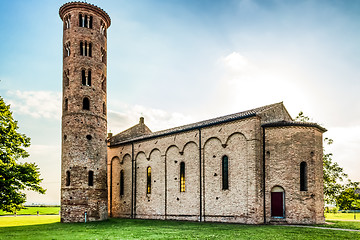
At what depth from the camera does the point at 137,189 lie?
33.9 m

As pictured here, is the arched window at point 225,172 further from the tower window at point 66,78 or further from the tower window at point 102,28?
the tower window at point 102,28

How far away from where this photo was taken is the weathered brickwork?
77.3ft

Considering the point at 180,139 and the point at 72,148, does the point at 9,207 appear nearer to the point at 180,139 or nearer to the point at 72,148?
the point at 72,148

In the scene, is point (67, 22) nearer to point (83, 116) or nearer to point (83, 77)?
point (83, 77)

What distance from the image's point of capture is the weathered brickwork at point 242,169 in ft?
77.3

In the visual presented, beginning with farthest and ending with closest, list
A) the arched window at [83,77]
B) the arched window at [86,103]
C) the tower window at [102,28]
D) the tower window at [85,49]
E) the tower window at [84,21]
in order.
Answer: the tower window at [102,28], the tower window at [84,21], the tower window at [85,49], the arched window at [83,77], the arched window at [86,103]

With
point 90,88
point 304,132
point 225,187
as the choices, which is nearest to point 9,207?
point 90,88

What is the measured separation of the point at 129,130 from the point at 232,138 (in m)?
18.1

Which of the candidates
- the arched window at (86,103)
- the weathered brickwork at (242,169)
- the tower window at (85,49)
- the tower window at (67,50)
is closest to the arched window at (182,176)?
the weathered brickwork at (242,169)

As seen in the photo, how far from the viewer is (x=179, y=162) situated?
29.6 m

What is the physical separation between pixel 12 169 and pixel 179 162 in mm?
13776

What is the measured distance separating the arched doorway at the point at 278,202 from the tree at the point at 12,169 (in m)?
17.3

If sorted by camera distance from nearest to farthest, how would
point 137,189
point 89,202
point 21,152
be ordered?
point 21,152 < point 89,202 < point 137,189

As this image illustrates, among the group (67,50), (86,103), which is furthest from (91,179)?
(67,50)
